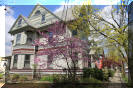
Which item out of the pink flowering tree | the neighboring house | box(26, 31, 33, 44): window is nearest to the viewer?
the pink flowering tree

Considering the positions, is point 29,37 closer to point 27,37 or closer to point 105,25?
point 27,37

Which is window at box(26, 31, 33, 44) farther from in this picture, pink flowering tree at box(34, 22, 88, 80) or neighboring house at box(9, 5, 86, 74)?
pink flowering tree at box(34, 22, 88, 80)

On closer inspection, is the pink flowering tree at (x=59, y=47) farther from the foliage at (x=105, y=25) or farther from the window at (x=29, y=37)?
the window at (x=29, y=37)

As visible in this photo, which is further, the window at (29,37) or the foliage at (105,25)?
the window at (29,37)

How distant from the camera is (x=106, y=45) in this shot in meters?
9.38

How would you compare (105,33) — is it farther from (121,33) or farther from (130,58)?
(130,58)

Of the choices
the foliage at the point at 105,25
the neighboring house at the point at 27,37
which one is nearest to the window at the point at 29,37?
the neighboring house at the point at 27,37

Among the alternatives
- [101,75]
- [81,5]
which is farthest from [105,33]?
[101,75]

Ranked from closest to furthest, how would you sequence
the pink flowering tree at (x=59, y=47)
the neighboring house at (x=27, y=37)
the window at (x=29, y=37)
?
the pink flowering tree at (x=59, y=47)
the neighboring house at (x=27, y=37)
the window at (x=29, y=37)

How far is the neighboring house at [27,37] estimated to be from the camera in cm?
1316

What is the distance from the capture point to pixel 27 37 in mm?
14211

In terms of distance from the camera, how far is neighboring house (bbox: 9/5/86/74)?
1316cm

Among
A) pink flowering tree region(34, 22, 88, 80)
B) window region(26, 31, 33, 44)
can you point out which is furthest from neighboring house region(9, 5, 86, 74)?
pink flowering tree region(34, 22, 88, 80)

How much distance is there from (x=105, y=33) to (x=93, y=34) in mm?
1003
